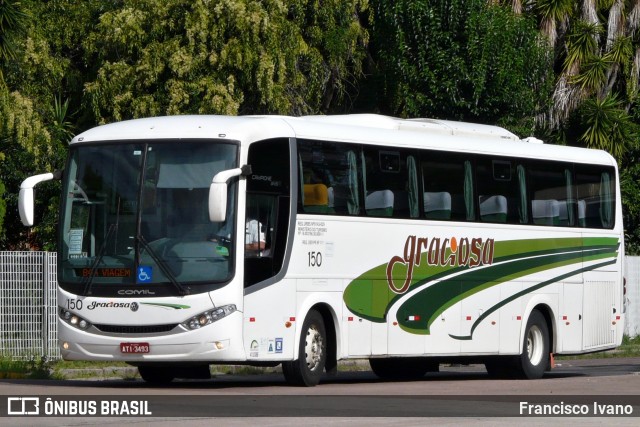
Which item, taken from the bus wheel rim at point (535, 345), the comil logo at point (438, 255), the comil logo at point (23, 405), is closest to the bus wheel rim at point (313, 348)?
the comil logo at point (438, 255)

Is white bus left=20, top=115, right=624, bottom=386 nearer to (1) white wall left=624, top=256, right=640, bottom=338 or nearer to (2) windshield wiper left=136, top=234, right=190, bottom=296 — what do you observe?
(2) windshield wiper left=136, top=234, right=190, bottom=296

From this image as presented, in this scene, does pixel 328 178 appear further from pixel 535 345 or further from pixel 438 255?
pixel 535 345

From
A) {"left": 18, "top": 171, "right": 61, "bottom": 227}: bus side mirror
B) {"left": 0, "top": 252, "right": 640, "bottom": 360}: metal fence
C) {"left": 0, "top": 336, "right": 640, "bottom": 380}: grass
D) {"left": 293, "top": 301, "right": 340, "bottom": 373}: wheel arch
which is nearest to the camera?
{"left": 18, "top": 171, "right": 61, "bottom": 227}: bus side mirror

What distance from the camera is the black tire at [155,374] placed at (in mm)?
19172

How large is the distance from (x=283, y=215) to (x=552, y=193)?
6.71 m

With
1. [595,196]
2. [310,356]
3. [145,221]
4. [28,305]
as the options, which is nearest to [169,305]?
[145,221]

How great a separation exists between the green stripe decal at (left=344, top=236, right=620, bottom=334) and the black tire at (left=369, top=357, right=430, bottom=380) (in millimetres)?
1665

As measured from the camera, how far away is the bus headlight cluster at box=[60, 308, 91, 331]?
1751 cm

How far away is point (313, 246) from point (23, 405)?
505cm

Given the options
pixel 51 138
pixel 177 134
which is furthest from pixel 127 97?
pixel 177 134

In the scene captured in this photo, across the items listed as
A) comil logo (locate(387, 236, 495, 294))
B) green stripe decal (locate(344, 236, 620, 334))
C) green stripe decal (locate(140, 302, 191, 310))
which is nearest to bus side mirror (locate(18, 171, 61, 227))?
green stripe decal (locate(140, 302, 191, 310))

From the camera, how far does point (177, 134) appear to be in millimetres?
17750

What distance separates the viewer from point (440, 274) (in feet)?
68.8

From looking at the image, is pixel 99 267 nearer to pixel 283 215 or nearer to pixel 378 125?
pixel 283 215
